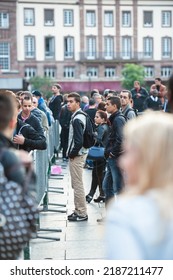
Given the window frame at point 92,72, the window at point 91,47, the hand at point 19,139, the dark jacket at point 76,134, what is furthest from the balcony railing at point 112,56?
the hand at point 19,139

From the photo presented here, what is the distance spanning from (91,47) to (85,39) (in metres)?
1.18

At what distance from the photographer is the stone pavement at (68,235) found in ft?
24.1

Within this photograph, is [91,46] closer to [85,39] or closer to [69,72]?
[85,39]

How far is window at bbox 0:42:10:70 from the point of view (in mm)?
69312

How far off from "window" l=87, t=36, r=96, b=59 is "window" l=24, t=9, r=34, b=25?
23.4ft

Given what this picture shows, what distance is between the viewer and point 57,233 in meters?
8.58

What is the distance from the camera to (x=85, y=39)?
73.9m

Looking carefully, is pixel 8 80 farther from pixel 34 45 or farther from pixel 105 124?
pixel 105 124

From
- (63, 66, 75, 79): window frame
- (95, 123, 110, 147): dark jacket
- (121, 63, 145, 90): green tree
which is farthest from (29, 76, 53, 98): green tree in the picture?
(95, 123, 110, 147): dark jacket

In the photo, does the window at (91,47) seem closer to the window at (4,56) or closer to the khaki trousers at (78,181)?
the window at (4,56)

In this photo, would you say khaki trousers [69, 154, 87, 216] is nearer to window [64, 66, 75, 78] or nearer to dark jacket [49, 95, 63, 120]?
dark jacket [49, 95, 63, 120]

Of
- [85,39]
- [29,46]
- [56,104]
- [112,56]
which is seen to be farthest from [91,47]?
[56,104]

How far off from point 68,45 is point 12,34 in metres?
7.12
